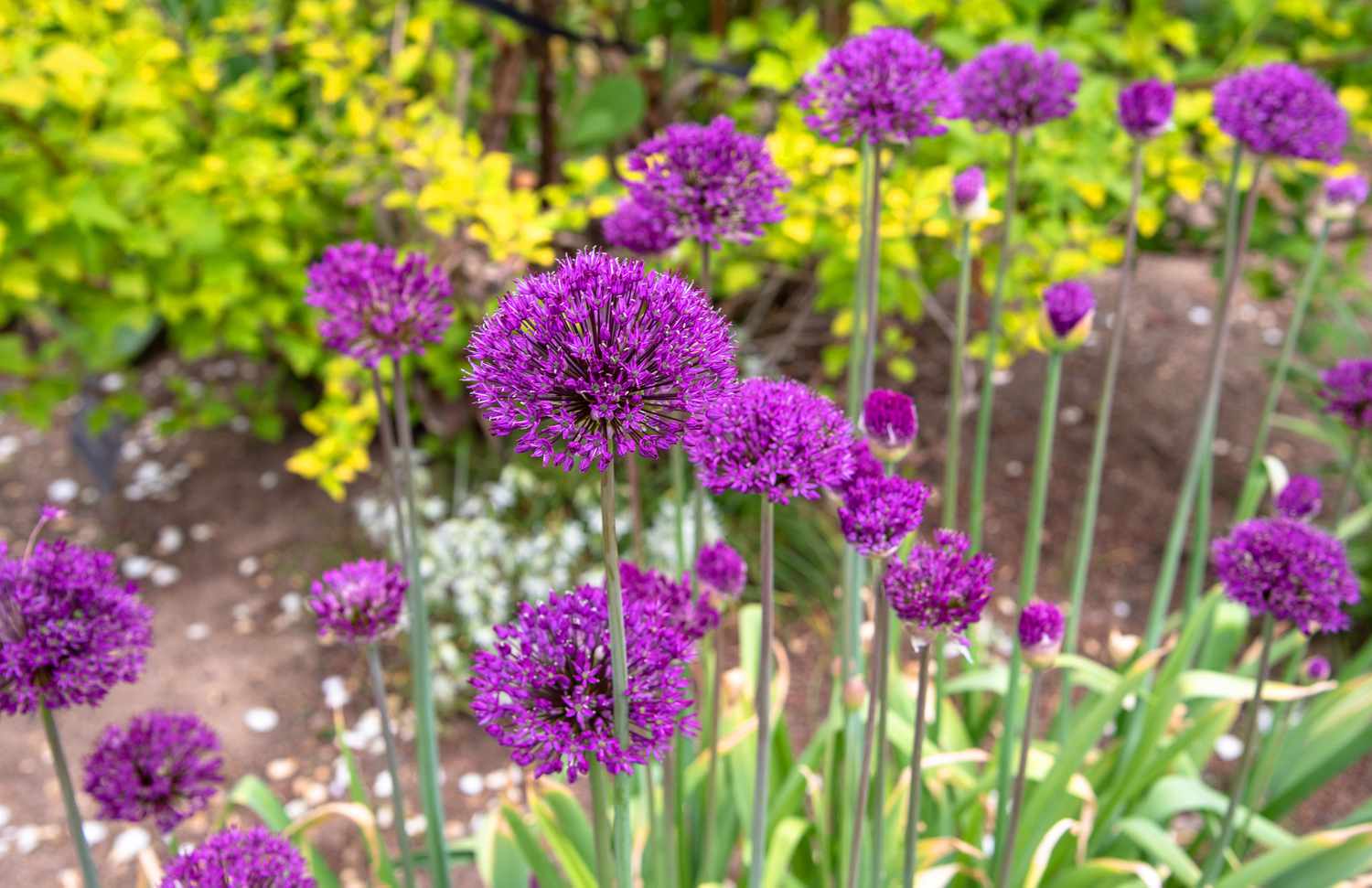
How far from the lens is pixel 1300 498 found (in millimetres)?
1719

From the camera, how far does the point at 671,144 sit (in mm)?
1445

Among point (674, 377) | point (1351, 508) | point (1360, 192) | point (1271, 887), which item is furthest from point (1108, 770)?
point (1351, 508)

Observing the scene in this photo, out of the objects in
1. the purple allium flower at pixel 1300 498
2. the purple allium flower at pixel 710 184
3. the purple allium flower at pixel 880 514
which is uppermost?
the purple allium flower at pixel 710 184

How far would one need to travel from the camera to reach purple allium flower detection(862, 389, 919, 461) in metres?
1.24

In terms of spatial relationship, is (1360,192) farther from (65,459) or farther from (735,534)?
(65,459)

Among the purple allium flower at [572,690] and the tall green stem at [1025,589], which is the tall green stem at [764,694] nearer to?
the purple allium flower at [572,690]

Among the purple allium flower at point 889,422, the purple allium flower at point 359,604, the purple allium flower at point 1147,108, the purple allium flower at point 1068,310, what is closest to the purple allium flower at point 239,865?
the purple allium flower at point 359,604

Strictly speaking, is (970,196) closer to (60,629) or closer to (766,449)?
(766,449)

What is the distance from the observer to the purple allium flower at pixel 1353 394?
1.78m

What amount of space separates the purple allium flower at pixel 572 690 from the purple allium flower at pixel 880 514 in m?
0.23

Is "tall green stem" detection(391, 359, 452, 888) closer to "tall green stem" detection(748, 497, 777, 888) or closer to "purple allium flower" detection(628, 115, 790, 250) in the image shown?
"purple allium flower" detection(628, 115, 790, 250)

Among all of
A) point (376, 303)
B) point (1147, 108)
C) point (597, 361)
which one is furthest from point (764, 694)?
point (1147, 108)

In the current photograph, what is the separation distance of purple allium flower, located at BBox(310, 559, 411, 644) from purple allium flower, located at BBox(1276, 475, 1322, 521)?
1356 millimetres

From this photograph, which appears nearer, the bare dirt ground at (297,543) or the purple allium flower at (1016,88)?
the purple allium flower at (1016,88)
